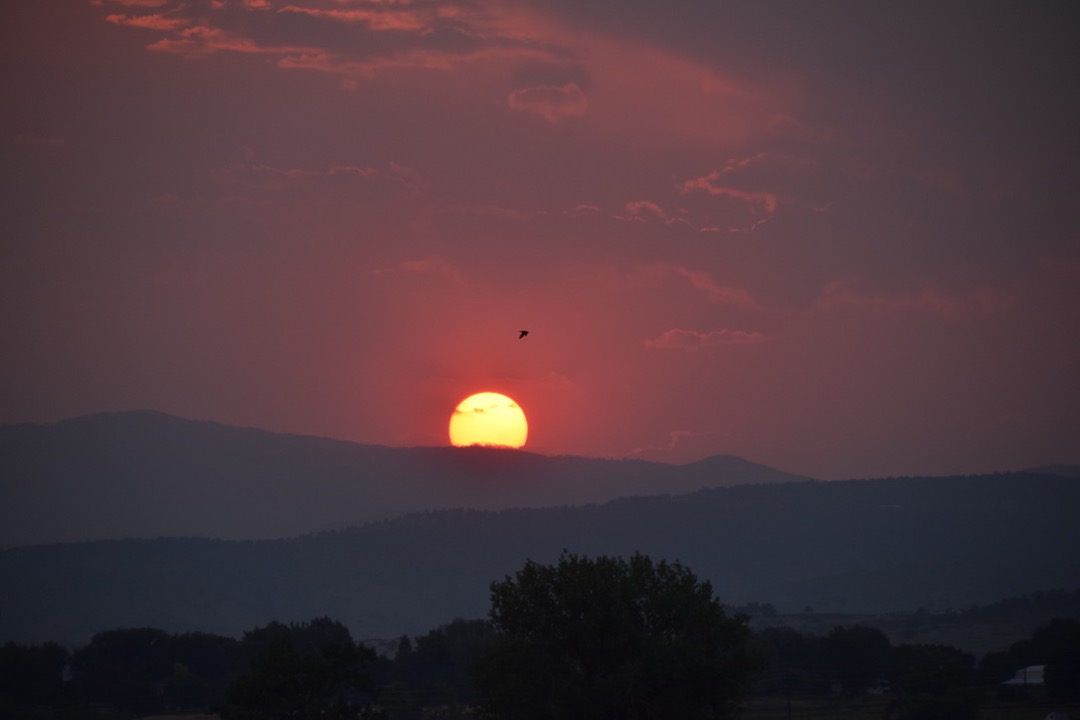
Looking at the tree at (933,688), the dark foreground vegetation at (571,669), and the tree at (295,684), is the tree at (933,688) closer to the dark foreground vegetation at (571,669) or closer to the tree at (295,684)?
the dark foreground vegetation at (571,669)

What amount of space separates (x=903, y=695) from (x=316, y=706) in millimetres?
42334

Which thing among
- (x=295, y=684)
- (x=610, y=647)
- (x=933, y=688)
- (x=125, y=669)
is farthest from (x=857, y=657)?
(x=295, y=684)

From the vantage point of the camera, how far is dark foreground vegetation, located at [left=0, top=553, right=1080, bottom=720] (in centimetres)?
5381

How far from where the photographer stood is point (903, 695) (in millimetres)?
84562

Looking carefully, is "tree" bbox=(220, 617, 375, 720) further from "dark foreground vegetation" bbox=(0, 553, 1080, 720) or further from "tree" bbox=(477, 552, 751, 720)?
"tree" bbox=(477, 552, 751, 720)

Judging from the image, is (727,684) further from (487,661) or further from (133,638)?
(133,638)

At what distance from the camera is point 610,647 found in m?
54.5

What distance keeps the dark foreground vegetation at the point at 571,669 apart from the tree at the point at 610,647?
0.06m

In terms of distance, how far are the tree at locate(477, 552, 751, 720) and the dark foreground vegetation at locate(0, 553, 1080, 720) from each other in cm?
6

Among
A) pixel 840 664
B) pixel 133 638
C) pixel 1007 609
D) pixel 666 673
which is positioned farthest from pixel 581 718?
pixel 1007 609

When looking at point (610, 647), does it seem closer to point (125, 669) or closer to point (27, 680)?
point (27, 680)

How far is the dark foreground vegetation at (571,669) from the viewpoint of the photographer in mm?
53812

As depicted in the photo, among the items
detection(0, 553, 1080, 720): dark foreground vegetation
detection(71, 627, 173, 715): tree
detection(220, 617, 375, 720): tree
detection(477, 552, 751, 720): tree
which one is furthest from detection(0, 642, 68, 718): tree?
detection(477, 552, 751, 720): tree

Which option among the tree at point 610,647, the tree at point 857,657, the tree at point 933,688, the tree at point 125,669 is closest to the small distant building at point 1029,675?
the tree at point 933,688
